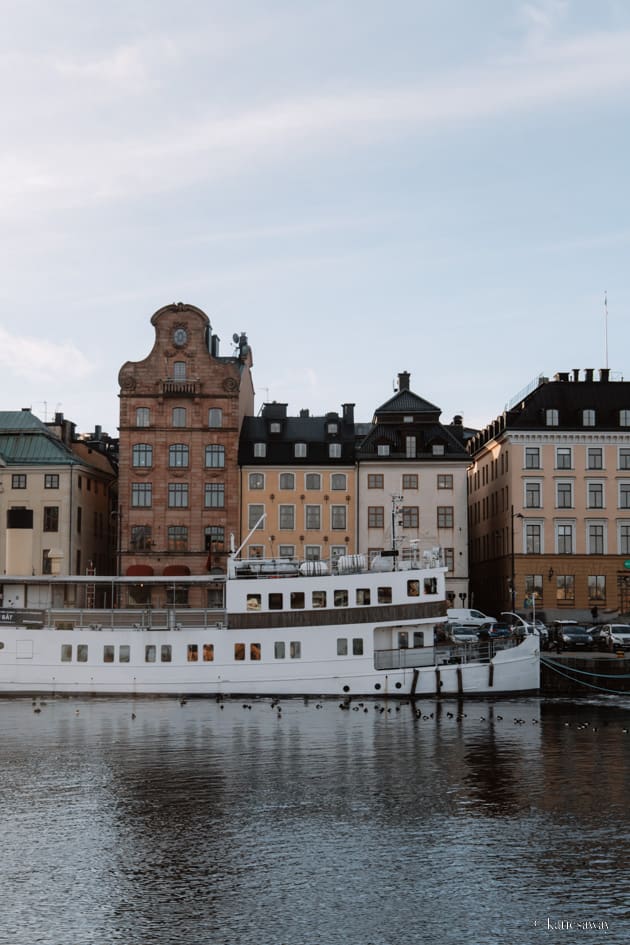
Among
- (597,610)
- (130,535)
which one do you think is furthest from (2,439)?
(597,610)

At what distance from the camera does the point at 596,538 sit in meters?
110

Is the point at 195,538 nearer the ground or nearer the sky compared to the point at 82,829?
nearer the sky

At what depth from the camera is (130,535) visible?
11094 cm

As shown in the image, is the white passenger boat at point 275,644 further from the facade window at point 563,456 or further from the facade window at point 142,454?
the facade window at point 563,456

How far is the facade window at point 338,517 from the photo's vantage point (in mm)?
114125

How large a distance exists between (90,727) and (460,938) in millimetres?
37357

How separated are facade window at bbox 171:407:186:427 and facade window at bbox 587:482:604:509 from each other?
3649 centimetres

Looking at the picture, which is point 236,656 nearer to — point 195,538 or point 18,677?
point 18,677

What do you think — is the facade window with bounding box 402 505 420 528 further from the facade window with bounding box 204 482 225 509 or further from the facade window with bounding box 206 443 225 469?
the facade window with bounding box 206 443 225 469

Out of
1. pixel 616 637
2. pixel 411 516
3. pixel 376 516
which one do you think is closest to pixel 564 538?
pixel 411 516

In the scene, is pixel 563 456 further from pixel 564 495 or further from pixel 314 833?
pixel 314 833

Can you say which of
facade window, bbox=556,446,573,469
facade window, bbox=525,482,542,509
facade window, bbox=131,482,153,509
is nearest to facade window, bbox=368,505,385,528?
facade window, bbox=525,482,542,509

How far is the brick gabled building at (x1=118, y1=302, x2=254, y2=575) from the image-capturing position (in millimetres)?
110875

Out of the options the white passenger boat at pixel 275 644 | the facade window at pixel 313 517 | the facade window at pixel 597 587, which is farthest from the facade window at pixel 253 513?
the white passenger boat at pixel 275 644
